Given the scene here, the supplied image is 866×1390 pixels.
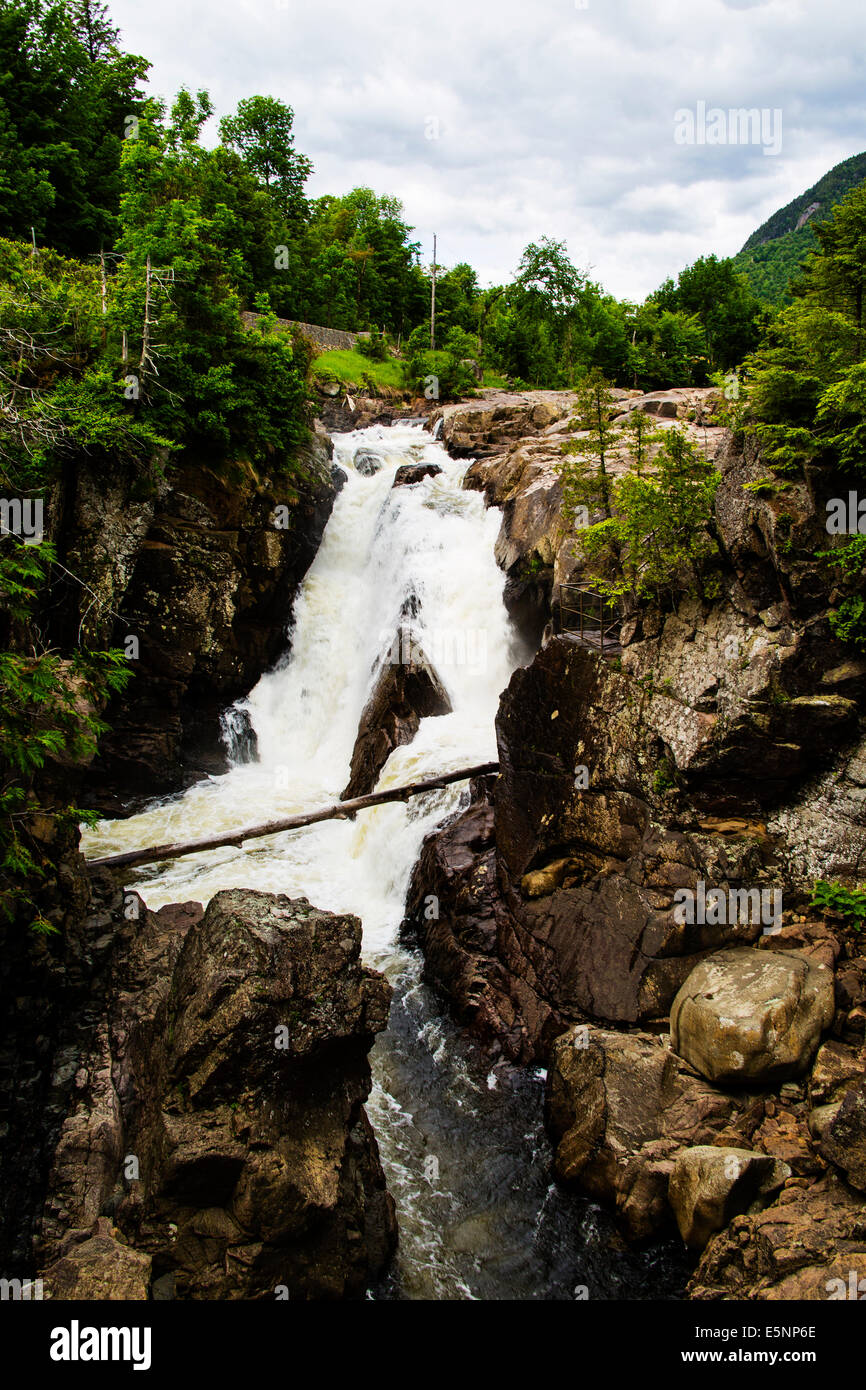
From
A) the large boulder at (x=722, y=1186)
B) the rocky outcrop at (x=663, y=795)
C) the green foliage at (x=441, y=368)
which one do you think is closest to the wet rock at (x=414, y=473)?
the green foliage at (x=441, y=368)

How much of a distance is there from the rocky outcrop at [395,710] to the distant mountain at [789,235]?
67.6 m

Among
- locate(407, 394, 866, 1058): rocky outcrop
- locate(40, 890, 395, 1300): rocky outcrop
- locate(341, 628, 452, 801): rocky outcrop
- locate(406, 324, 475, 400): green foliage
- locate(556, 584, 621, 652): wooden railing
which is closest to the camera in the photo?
locate(40, 890, 395, 1300): rocky outcrop

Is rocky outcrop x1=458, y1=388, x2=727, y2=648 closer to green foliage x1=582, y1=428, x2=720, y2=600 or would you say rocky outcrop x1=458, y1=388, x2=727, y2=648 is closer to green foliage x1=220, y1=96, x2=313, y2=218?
green foliage x1=582, y1=428, x2=720, y2=600

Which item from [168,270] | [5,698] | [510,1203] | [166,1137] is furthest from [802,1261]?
[168,270]

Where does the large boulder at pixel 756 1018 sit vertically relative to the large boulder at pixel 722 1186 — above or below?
above

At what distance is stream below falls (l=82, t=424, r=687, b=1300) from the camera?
24.1 feet

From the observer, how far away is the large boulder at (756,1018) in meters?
7.34

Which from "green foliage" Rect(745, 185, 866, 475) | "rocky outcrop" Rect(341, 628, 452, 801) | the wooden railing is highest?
"green foliage" Rect(745, 185, 866, 475)

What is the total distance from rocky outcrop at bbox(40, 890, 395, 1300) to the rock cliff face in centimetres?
1094

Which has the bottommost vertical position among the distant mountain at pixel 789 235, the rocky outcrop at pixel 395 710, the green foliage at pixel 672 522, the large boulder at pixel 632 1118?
the large boulder at pixel 632 1118

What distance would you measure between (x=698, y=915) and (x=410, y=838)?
6.34 metres

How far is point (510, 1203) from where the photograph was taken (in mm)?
7914

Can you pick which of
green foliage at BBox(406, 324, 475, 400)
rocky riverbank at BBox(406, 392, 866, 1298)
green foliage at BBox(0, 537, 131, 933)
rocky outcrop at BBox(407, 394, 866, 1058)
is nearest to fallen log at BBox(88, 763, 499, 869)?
rocky riverbank at BBox(406, 392, 866, 1298)

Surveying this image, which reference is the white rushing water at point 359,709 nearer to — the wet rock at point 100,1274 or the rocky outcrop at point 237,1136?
the rocky outcrop at point 237,1136
